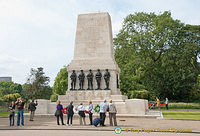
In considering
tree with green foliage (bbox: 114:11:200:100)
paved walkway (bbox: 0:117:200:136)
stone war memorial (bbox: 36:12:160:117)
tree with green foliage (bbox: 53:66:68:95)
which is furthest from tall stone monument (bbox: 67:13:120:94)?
tree with green foliage (bbox: 53:66:68:95)

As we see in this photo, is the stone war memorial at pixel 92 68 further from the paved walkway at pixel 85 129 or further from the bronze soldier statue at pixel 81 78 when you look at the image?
the paved walkway at pixel 85 129

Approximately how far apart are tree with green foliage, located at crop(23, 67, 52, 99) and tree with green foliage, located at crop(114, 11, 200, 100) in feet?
93.0

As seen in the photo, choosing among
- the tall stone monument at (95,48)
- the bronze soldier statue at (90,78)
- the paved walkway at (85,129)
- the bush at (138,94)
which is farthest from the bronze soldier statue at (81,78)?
the bush at (138,94)

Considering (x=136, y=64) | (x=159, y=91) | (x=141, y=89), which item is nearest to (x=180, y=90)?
(x=159, y=91)

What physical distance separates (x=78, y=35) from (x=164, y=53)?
71.9 ft

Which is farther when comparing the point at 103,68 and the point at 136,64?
the point at 136,64

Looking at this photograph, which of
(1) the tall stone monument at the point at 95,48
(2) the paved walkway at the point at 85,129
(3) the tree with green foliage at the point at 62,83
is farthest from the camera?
(3) the tree with green foliage at the point at 62,83

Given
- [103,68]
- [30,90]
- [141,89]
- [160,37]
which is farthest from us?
[30,90]

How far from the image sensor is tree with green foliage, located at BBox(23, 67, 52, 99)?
62219 mm

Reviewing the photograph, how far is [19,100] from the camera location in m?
14.4

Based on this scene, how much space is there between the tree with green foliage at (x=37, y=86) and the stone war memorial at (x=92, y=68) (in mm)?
39815

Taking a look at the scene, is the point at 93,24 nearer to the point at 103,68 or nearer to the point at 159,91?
the point at 103,68

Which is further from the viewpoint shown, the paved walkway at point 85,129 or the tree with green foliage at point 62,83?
the tree with green foliage at point 62,83

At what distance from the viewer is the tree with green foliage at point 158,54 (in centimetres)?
4119
